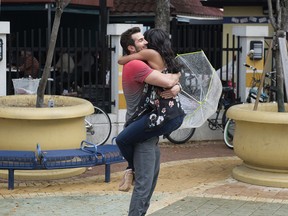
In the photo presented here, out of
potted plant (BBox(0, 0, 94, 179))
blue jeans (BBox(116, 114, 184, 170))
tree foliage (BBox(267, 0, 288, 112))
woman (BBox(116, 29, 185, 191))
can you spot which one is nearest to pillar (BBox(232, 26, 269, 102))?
tree foliage (BBox(267, 0, 288, 112))

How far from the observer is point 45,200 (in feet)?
27.0

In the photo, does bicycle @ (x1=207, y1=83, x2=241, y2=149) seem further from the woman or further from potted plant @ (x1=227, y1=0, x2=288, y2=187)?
the woman

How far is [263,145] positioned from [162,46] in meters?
3.27

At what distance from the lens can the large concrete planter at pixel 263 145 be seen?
8945 millimetres

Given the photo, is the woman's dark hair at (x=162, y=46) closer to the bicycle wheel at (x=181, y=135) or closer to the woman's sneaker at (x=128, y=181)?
the woman's sneaker at (x=128, y=181)

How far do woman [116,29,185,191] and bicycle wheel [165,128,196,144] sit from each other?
6.66 meters

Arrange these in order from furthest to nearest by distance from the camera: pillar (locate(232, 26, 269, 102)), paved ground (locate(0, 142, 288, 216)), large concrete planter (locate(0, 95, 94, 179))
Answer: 1. pillar (locate(232, 26, 269, 102))
2. large concrete planter (locate(0, 95, 94, 179))
3. paved ground (locate(0, 142, 288, 216))

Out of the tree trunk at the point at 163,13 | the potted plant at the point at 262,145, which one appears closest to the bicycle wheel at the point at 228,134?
the potted plant at the point at 262,145

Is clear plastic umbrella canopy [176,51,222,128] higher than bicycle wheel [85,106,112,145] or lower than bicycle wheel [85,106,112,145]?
higher

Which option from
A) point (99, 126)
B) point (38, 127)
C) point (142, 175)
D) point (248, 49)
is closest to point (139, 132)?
point (142, 175)

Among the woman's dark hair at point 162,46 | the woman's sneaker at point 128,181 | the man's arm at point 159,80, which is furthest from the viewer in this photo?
the woman's sneaker at point 128,181

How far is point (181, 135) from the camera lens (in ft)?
42.7

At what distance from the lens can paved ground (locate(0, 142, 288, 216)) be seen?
7730 millimetres

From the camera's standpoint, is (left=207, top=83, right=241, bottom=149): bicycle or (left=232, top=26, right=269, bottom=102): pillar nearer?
(left=207, top=83, right=241, bottom=149): bicycle
